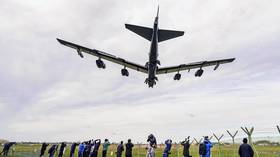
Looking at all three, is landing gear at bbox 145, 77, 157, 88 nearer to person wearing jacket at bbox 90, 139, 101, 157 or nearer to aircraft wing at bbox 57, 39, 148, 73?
aircraft wing at bbox 57, 39, 148, 73

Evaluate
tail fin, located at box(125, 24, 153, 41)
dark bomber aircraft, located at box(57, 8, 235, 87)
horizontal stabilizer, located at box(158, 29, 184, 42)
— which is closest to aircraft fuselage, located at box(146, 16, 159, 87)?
dark bomber aircraft, located at box(57, 8, 235, 87)

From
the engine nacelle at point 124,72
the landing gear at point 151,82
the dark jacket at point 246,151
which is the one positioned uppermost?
the engine nacelle at point 124,72

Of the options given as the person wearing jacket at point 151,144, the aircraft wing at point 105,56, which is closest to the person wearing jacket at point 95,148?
the person wearing jacket at point 151,144

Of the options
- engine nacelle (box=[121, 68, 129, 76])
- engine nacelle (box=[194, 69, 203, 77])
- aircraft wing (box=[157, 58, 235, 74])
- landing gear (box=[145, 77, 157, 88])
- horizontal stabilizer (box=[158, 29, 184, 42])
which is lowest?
landing gear (box=[145, 77, 157, 88])

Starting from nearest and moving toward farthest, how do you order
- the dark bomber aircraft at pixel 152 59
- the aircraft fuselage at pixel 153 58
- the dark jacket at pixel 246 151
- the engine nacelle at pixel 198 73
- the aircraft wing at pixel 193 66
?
the dark jacket at pixel 246 151
the aircraft fuselage at pixel 153 58
the dark bomber aircraft at pixel 152 59
the engine nacelle at pixel 198 73
the aircraft wing at pixel 193 66

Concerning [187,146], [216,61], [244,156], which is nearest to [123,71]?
[216,61]

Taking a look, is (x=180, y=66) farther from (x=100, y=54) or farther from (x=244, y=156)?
(x=244, y=156)

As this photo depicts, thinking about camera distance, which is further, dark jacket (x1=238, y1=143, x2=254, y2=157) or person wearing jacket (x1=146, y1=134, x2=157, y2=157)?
person wearing jacket (x1=146, y1=134, x2=157, y2=157)

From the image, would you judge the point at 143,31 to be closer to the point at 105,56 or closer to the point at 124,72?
the point at 124,72

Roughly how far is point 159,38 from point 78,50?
8.09 metres

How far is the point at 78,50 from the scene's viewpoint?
33.8 meters

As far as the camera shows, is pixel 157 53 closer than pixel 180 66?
Yes

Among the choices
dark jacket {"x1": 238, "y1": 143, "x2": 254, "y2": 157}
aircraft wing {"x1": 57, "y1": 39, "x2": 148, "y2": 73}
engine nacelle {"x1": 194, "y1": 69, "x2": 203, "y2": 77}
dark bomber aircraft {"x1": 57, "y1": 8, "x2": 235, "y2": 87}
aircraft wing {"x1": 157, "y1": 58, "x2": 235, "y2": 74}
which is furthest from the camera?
aircraft wing {"x1": 157, "y1": 58, "x2": 235, "y2": 74}

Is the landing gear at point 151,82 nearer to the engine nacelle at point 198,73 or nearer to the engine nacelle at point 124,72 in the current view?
the engine nacelle at point 124,72
